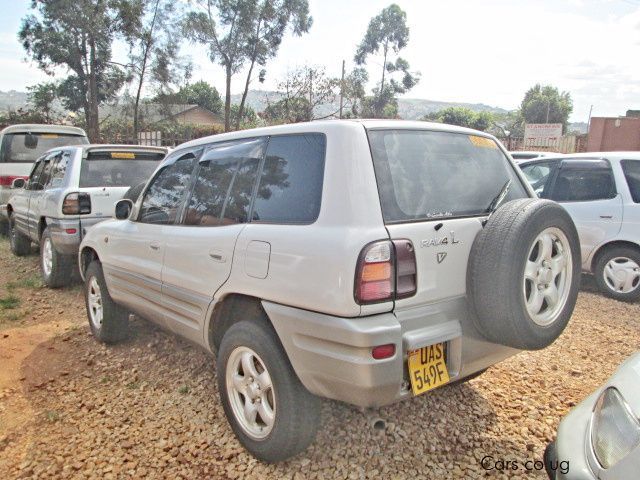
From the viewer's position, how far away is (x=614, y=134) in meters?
25.7

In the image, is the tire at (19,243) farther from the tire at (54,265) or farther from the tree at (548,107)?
the tree at (548,107)

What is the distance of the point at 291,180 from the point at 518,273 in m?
1.17

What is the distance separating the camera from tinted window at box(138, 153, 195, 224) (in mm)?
3316

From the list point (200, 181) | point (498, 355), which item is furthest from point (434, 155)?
point (200, 181)

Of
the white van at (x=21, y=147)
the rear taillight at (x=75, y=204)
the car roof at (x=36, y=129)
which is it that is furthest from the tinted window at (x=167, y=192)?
the car roof at (x=36, y=129)

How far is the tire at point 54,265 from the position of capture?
5.68 meters

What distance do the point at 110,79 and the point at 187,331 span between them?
19.4 meters

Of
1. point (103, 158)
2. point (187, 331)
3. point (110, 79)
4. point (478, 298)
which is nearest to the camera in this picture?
point (478, 298)

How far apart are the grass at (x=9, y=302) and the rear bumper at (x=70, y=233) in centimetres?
71

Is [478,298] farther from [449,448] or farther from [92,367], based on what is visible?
[92,367]

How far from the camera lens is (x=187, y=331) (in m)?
3.08

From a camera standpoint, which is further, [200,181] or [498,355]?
[200,181]

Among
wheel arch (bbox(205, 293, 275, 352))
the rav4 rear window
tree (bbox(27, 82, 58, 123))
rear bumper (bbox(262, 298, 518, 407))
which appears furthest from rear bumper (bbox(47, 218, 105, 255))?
tree (bbox(27, 82, 58, 123))

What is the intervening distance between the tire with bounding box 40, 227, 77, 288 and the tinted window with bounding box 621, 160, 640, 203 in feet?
20.8
